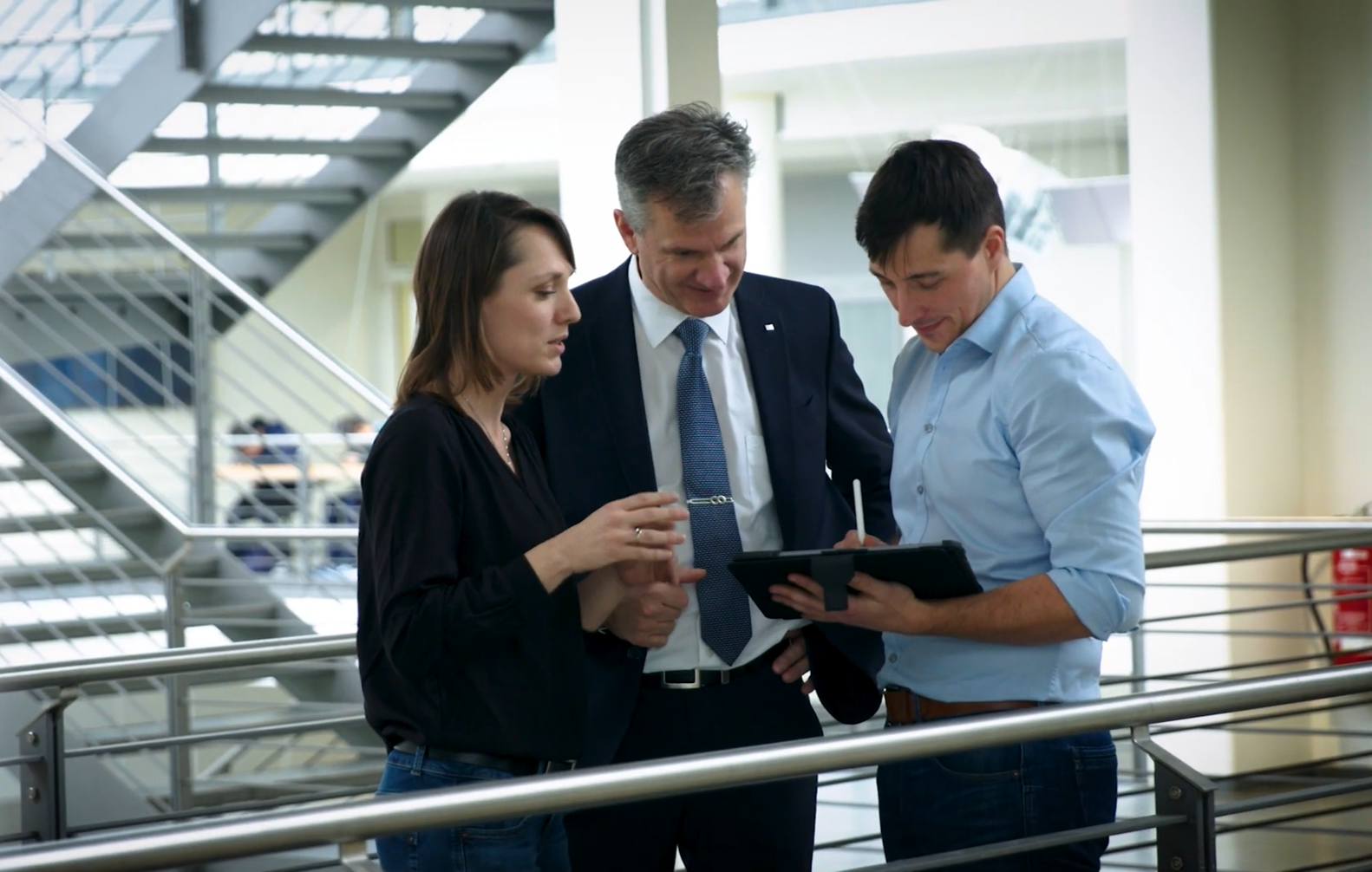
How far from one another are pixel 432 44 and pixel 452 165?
12.9 ft

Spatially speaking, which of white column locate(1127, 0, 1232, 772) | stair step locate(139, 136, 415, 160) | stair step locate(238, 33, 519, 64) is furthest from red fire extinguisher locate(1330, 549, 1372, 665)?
stair step locate(139, 136, 415, 160)

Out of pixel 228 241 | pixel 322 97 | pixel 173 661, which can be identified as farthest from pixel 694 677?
pixel 228 241

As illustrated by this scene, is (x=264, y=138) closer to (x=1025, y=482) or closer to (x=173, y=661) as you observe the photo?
(x=173, y=661)

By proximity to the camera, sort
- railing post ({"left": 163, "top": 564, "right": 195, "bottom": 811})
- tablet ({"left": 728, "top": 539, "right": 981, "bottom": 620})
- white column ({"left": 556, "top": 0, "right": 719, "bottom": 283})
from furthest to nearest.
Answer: railing post ({"left": 163, "top": 564, "right": 195, "bottom": 811}) → white column ({"left": 556, "top": 0, "right": 719, "bottom": 283}) → tablet ({"left": 728, "top": 539, "right": 981, "bottom": 620})

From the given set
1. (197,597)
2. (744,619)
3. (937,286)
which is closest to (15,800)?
(197,597)

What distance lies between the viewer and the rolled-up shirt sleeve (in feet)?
3.85

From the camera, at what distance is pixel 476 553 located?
44.9 inches

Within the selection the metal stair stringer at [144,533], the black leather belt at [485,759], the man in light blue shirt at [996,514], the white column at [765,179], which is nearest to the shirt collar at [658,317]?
the man in light blue shirt at [996,514]

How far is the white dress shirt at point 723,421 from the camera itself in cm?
141

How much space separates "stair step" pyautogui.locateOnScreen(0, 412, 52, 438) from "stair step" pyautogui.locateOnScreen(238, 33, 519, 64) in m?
1.14

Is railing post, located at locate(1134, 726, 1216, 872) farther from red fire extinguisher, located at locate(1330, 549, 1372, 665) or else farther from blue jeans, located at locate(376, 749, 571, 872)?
red fire extinguisher, located at locate(1330, 549, 1372, 665)

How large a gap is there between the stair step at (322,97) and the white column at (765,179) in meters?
2.39

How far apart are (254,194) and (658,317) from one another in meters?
3.29

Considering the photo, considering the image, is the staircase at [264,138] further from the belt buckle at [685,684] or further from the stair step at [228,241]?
the belt buckle at [685,684]
